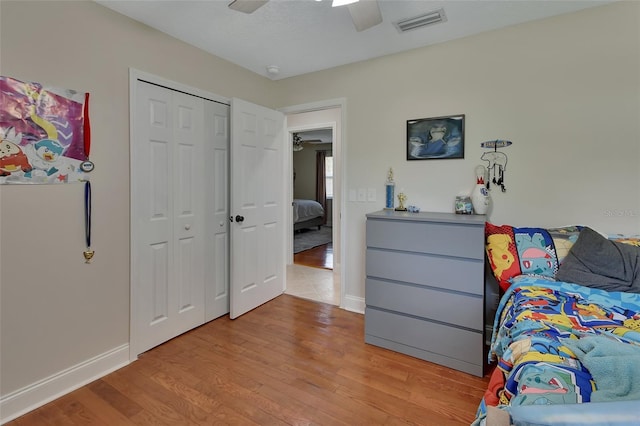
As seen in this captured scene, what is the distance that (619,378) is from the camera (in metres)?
0.88

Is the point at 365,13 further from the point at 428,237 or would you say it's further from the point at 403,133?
the point at 428,237

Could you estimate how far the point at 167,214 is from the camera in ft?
7.73

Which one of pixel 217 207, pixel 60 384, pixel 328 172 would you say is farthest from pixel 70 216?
pixel 328 172

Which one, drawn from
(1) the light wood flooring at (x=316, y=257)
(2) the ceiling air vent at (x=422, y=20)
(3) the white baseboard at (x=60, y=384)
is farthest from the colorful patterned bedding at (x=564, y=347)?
(1) the light wood flooring at (x=316, y=257)

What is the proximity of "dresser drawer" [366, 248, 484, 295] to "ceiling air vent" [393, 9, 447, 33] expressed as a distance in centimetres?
167

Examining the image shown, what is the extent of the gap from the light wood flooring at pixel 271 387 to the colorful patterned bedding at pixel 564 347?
571 mm

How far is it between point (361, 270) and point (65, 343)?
2.26 meters

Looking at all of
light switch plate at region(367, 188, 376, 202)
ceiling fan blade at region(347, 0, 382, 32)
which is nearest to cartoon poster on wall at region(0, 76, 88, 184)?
ceiling fan blade at region(347, 0, 382, 32)

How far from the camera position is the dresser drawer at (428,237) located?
79.8 inches

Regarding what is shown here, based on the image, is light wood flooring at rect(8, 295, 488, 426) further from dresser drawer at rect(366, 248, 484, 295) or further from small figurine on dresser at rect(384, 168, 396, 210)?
small figurine on dresser at rect(384, 168, 396, 210)

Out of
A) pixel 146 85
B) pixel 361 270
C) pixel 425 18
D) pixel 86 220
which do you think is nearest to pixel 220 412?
pixel 86 220

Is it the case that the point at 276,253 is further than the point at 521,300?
Yes

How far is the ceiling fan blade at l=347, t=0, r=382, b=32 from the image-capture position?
1.62 meters

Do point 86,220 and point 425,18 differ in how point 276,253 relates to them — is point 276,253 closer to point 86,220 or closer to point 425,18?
point 86,220
